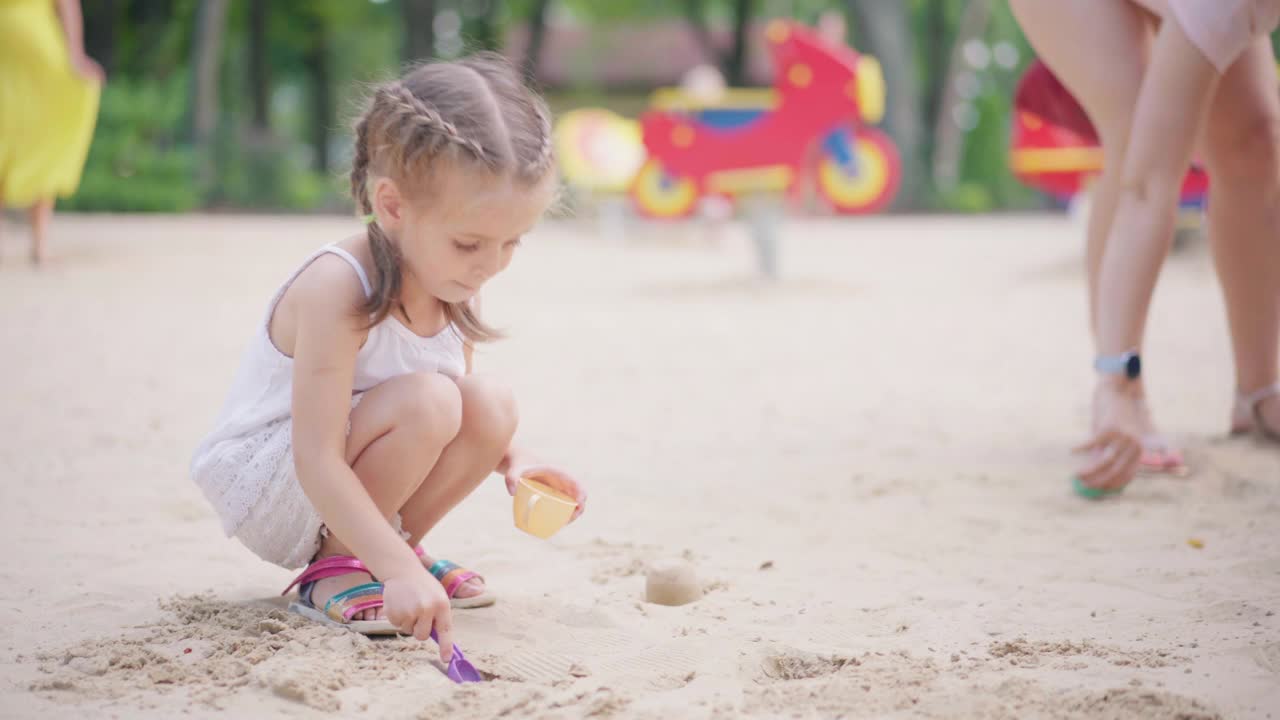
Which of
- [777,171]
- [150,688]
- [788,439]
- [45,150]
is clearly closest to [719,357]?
[788,439]

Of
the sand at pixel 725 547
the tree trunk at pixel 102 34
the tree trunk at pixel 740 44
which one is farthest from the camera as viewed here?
the tree trunk at pixel 740 44

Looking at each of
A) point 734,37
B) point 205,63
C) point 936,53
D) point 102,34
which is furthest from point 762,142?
point 936,53

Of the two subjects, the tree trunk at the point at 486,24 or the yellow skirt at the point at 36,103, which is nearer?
the yellow skirt at the point at 36,103

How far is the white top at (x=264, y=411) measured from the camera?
2.08 metres

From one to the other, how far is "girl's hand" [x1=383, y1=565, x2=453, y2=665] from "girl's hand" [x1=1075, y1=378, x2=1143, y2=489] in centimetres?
172

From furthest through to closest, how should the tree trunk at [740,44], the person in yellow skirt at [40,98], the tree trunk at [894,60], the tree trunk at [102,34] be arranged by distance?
the tree trunk at [740,44] → the tree trunk at [894,60] → the tree trunk at [102,34] → the person in yellow skirt at [40,98]

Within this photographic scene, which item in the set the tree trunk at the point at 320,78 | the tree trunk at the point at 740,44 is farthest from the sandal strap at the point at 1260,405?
the tree trunk at the point at 320,78

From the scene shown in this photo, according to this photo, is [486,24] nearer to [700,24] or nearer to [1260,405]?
[700,24]

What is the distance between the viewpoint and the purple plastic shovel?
185cm

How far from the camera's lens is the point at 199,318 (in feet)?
20.2

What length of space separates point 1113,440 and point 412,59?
26.5ft

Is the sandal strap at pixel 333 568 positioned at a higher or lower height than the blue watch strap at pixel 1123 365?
lower

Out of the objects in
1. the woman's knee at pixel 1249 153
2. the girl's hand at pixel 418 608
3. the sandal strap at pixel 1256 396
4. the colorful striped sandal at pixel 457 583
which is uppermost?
the woman's knee at pixel 1249 153

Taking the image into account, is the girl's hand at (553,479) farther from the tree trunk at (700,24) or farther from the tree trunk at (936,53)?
the tree trunk at (936,53)
